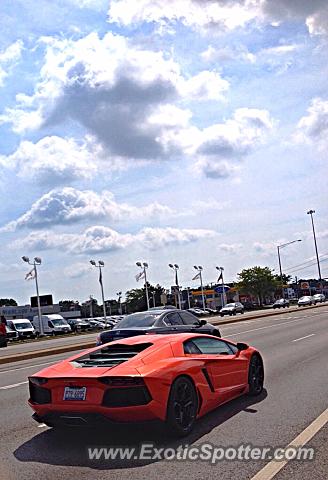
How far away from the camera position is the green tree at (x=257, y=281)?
10769 cm

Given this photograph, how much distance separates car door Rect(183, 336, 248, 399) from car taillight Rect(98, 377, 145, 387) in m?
1.42

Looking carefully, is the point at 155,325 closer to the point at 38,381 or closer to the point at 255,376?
the point at 255,376

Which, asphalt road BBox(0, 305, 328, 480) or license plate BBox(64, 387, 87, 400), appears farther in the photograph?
license plate BBox(64, 387, 87, 400)

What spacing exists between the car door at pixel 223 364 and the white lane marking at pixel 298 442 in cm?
132

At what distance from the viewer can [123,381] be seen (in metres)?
7.12

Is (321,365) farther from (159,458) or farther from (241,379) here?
(159,458)

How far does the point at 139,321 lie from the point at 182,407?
941 centimetres

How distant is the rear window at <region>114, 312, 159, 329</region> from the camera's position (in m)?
16.5

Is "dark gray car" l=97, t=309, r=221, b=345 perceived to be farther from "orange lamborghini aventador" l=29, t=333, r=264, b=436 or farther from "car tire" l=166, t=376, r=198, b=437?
"car tire" l=166, t=376, r=198, b=437

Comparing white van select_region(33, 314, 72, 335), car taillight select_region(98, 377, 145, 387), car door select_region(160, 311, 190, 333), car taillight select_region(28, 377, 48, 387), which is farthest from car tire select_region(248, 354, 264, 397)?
white van select_region(33, 314, 72, 335)

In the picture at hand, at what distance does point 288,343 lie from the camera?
65.8ft

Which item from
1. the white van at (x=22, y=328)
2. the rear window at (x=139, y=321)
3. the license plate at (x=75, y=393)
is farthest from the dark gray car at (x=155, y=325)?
the white van at (x=22, y=328)

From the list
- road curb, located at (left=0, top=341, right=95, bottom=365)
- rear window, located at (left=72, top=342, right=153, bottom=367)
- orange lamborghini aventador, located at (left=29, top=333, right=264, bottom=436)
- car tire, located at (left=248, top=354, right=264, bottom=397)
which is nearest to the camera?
orange lamborghini aventador, located at (left=29, top=333, right=264, bottom=436)

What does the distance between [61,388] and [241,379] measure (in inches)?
123
